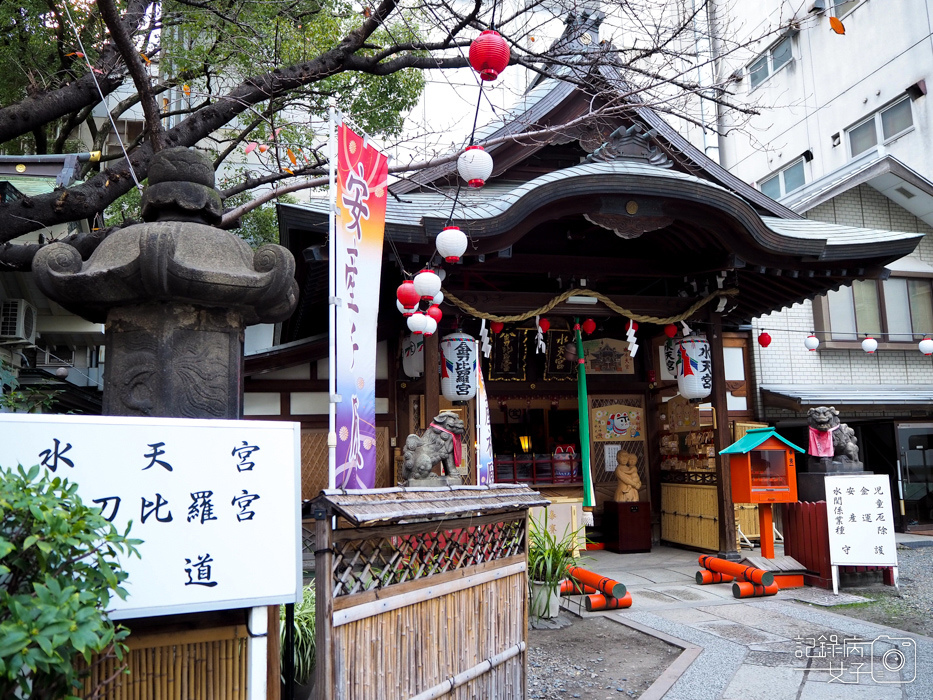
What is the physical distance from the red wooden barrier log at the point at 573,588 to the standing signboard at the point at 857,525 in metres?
3.27

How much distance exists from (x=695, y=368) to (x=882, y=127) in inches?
537

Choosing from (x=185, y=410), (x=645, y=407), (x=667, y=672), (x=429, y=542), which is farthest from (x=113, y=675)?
(x=645, y=407)

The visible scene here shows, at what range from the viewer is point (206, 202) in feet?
14.2

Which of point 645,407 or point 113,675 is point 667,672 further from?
point 645,407

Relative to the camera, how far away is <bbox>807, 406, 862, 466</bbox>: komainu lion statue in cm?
973

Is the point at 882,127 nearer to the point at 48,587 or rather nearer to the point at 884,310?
the point at 884,310

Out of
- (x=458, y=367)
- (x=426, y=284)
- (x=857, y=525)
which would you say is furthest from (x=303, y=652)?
(x=857, y=525)

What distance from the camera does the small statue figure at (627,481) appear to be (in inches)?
509

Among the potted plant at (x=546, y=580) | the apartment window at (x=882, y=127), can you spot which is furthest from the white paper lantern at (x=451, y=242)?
the apartment window at (x=882, y=127)

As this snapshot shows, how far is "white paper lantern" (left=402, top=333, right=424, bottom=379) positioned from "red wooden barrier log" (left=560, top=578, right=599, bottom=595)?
3.94 meters

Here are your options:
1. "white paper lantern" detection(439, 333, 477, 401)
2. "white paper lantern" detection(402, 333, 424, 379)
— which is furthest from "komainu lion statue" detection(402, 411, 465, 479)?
"white paper lantern" detection(402, 333, 424, 379)

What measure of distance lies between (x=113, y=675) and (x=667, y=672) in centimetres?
475

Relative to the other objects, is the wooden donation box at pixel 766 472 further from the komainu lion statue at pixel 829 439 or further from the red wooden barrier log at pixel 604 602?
the red wooden barrier log at pixel 604 602

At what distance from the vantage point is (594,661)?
21.2ft
